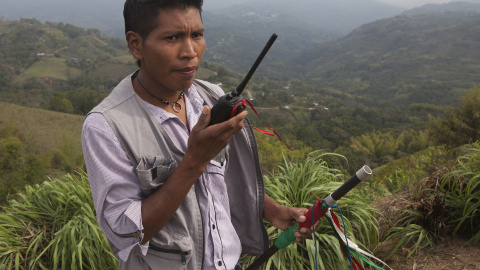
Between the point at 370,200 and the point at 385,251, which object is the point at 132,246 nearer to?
the point at 385,251

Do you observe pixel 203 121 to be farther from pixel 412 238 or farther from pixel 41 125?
pixel 41 125

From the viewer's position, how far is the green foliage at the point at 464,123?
15.4 metres

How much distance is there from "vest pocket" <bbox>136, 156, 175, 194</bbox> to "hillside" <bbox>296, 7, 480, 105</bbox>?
103 m

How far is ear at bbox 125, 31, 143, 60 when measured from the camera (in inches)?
53.4

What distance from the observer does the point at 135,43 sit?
138 cm

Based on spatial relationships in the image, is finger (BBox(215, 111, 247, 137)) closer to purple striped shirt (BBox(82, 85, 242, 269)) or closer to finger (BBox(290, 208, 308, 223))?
purple striped shirt (BBox(82, 85, 242, 269))

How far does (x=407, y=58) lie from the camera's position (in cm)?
14312

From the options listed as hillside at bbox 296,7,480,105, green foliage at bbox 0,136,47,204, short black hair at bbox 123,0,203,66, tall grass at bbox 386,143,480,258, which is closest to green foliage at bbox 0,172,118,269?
short black hair at bbox 123,0,203,66

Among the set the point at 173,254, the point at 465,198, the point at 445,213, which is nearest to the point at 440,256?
the point at 445,213

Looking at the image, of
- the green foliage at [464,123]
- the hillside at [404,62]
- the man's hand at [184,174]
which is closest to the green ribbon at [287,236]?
the man's hand at [184,174]

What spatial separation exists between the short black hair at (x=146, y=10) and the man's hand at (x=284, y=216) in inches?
45.6

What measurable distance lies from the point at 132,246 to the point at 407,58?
16496 centimetres

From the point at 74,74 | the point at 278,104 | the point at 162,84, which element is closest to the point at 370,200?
the point at 162,84

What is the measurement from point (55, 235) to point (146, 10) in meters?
2.72
